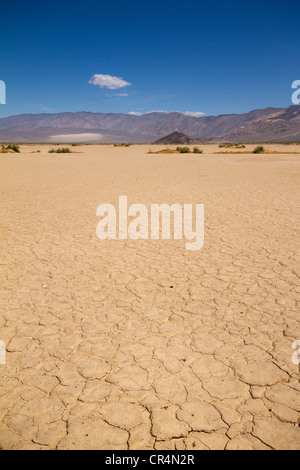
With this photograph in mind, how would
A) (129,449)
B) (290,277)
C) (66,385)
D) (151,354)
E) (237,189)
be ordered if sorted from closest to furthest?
(129,449) < (66,385) < (151,354) < (290,277) < (237,189)

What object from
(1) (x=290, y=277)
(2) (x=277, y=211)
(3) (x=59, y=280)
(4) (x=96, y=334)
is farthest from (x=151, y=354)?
(2) (x=277, y=211)

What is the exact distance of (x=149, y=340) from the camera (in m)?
2.71

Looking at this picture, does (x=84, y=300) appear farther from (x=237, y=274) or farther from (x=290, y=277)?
(x=290, y=277)

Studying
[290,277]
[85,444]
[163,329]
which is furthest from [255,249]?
[85,444]

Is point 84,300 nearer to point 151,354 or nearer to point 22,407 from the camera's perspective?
point 151,354

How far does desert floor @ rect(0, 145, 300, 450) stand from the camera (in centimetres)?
189

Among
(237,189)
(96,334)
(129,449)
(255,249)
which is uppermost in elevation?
(237,189)

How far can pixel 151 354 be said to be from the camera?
253 centimetres

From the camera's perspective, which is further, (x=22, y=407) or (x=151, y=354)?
(x=151, y=354)

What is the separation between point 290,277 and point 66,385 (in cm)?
304

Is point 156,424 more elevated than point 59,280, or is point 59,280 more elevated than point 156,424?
point 59,280

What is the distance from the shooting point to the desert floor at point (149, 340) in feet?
6.21

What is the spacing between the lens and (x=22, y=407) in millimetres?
2041

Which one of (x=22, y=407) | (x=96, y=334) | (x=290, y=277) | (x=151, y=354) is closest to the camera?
(x=22, y=407)
